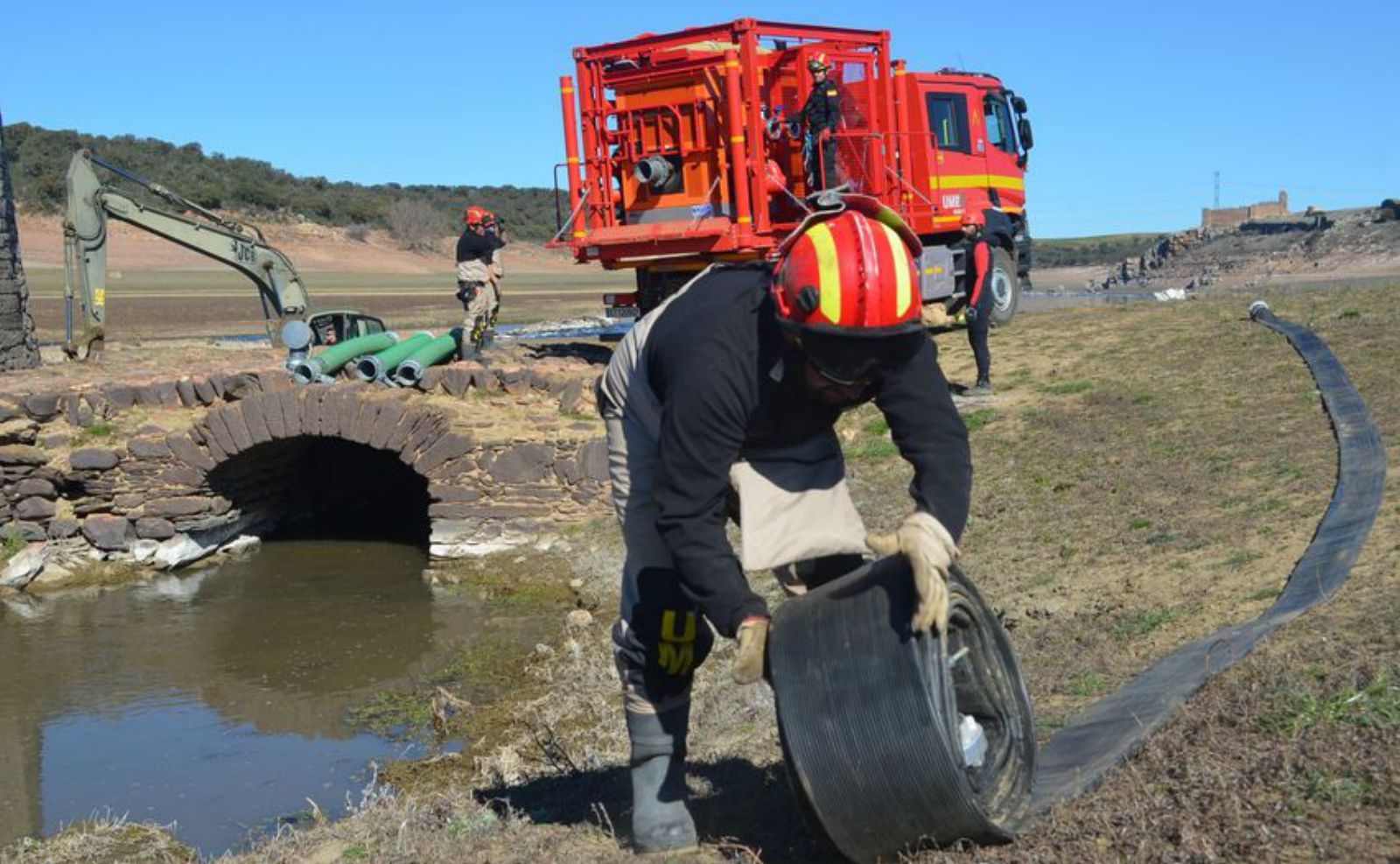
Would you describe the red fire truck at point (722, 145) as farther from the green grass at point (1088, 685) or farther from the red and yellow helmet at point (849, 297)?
the red and yellow helmet at point (849, 297)

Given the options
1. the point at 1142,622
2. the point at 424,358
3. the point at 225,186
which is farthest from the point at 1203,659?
the point at 225,186

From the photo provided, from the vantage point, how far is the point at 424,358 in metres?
14.1

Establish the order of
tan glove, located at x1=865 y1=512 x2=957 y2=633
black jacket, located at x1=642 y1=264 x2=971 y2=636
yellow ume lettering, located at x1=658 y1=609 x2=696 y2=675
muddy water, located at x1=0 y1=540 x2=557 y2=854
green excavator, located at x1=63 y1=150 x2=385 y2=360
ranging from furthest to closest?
1. green excavator, located at x1=63 y1=150 x2=385 y2=360
2. muddy water, located at x1=0 y1=540 x2=557 y2=854
3. yellow ume lettering, located at x1=658 y1=609 x2=696 y2=675
4. black jacket, located at x1=642 y1=264 x2=971 y2=636
5. tan glove, located at x1=865 y1=512 x2=957 y2=633

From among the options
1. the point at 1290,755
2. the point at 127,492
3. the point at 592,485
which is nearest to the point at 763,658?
the point at 1290,755

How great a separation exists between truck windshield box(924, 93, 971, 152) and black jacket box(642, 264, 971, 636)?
1449 cm

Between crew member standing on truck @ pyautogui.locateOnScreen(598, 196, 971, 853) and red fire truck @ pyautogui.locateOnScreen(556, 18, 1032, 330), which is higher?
red fire truck @ pyautogui.locateOnScreen(556, 18, 1032, 330)

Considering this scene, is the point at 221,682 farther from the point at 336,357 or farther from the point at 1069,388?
the point at 1069,388

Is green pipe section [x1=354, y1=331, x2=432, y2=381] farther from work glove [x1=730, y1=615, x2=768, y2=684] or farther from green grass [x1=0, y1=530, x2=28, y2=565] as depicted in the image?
work glove [x1=730, y1=615, x2=768, y2=684]

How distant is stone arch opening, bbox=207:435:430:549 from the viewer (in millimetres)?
13961

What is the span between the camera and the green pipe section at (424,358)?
13.4 m

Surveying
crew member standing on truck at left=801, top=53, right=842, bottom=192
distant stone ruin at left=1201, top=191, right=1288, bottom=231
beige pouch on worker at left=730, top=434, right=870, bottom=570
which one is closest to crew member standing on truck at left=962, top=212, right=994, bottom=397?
crew member standing on truck at left=801, top=53, right=842, bottom=192

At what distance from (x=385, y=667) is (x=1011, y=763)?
6.47m

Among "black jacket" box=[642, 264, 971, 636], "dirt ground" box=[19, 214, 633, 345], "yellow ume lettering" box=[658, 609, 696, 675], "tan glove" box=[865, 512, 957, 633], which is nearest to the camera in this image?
"tan glove" box=[865, 512, 957, 633]

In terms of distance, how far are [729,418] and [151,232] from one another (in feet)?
50.0
